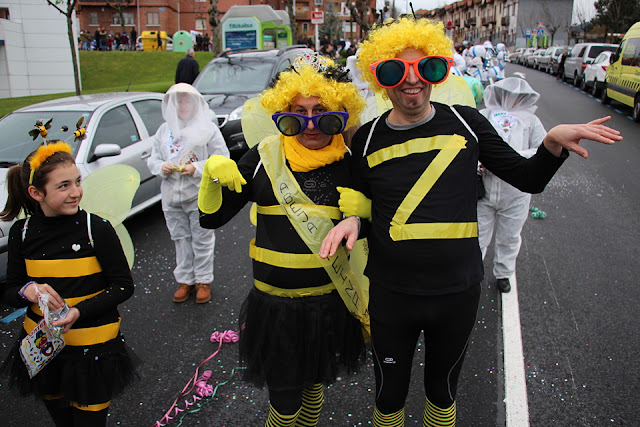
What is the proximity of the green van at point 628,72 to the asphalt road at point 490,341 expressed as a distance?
27.5 feet

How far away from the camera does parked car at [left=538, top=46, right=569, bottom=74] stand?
97.7ft

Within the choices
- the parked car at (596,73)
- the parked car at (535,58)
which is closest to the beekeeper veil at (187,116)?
the parked car at (596,73)

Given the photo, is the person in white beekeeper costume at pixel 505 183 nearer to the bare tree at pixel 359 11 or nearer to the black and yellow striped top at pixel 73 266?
the black and yellow striped top at pixel 73 266

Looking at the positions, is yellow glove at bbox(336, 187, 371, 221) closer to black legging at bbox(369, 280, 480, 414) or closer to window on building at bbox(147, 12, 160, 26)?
→ black legging at bbox(369, 280, 480, 414)

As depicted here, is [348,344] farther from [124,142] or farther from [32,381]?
[124,142]

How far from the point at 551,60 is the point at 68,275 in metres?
33.7

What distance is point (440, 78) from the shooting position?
1952mm

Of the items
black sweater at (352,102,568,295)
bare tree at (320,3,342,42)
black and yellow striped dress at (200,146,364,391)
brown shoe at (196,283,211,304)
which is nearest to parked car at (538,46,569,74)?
bare tree at (320,3,342,42)

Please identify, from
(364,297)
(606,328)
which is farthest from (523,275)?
(364,297)

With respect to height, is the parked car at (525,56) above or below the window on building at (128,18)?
below

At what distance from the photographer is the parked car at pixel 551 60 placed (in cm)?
2978

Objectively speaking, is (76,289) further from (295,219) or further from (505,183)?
(505,183)

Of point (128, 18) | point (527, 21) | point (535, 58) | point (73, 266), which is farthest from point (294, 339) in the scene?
point (527, 21)

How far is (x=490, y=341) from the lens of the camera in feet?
11.9
